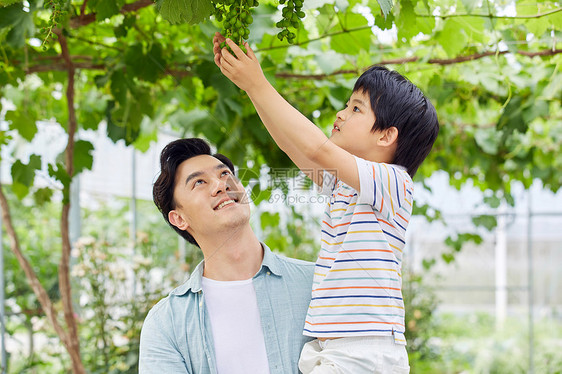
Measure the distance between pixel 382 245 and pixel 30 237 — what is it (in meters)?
5.57

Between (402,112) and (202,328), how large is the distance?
0.68 m

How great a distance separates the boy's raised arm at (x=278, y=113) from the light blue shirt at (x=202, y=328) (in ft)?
1.53

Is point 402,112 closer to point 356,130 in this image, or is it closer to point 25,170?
point 356,130

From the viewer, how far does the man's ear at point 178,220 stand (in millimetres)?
1601

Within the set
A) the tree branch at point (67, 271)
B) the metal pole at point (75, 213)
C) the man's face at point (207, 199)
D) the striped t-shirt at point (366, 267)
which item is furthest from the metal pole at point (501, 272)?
the striped t-shirt at point (366, 267)

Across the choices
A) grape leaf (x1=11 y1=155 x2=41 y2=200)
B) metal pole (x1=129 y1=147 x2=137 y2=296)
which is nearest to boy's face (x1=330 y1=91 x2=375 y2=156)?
grape leaf (x1=11 y1=155 x2=41 y2=200)

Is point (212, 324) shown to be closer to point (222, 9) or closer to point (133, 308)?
point (222, 9)

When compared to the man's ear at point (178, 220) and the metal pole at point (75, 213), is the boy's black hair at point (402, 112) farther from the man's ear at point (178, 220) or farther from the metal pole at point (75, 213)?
the metal pole at point (75, 213)

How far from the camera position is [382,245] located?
4.17ft

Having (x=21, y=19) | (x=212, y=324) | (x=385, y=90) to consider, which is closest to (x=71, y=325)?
(x=212, y=324)

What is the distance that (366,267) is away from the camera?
4.10 ft

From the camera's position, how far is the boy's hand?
1.01 meters

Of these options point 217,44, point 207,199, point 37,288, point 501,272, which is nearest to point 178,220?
point 207,199

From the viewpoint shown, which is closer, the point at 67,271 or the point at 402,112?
the point at 402,112
